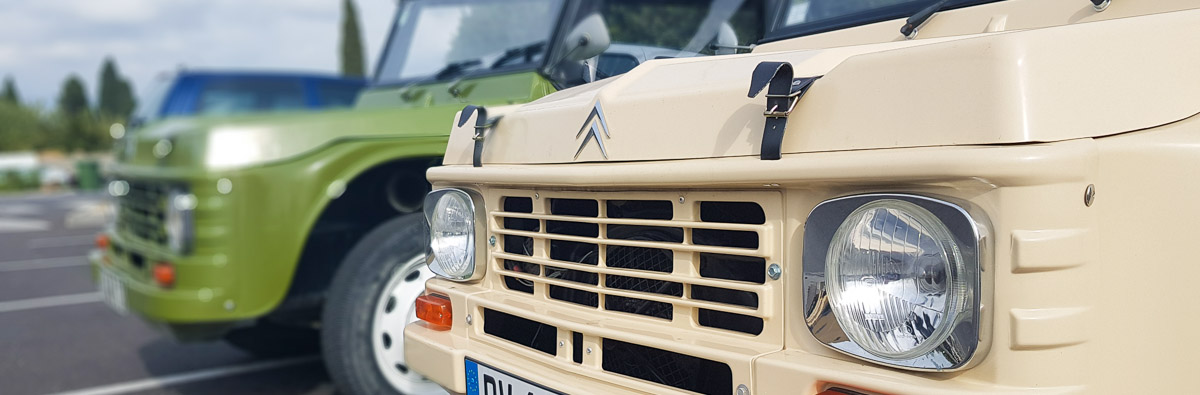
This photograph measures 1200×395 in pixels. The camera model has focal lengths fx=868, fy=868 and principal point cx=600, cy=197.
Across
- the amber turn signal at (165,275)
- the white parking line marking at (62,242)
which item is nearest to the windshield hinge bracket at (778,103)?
the amber turn signal at (165,275)

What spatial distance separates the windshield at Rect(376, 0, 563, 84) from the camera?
3586 mm

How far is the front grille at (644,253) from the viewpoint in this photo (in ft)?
5.10

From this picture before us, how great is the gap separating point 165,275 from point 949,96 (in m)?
3.09

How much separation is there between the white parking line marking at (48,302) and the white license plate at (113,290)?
3.05 m

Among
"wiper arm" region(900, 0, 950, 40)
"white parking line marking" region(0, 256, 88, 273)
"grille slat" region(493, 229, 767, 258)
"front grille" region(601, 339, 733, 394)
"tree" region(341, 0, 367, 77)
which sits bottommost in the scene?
"white parking line marking" region(0, 256, 88, 273)

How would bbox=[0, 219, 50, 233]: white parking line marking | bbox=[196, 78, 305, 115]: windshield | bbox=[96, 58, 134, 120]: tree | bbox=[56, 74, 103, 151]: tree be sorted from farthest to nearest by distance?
bbox=[96, 58, 134, 120]: tree, bbox=[56, 74, 103, 151]: tree, bbox=[0, 219, 50, 233]: white parking line marking, bbox=[196, 78, 305, 115]: windshield

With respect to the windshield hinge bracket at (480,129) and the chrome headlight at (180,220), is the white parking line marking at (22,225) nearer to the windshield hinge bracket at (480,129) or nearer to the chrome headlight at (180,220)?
the chrome headlight at (180,220)

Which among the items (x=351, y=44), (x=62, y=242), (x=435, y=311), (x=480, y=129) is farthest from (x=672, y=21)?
(x=351, y=44)

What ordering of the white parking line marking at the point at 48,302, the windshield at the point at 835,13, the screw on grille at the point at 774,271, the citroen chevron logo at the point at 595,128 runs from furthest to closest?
1. the white parking line marking at the point at 48,302
2. the windshield at the point at 835,13
3. the citroen chevron logo at the point at 595,128
4. the screw on grille at the point at 774,271

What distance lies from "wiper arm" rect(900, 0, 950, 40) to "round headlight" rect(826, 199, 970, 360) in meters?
1.02

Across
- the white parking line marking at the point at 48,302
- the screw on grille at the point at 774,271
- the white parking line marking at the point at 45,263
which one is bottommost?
the white parking line marking at the point at 48,302

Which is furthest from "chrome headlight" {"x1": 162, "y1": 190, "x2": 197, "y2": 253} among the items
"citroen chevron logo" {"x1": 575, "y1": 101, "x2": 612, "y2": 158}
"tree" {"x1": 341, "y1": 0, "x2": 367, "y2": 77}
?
"tree" {"x1": 341, "y1": 0, "x2": 367, "y2": 77}

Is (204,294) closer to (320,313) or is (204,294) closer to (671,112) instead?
(320,313)

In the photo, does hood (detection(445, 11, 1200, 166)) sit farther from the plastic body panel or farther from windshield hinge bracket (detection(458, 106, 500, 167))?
windshield hinge bracket (detection(458, 106, 500, 167))
